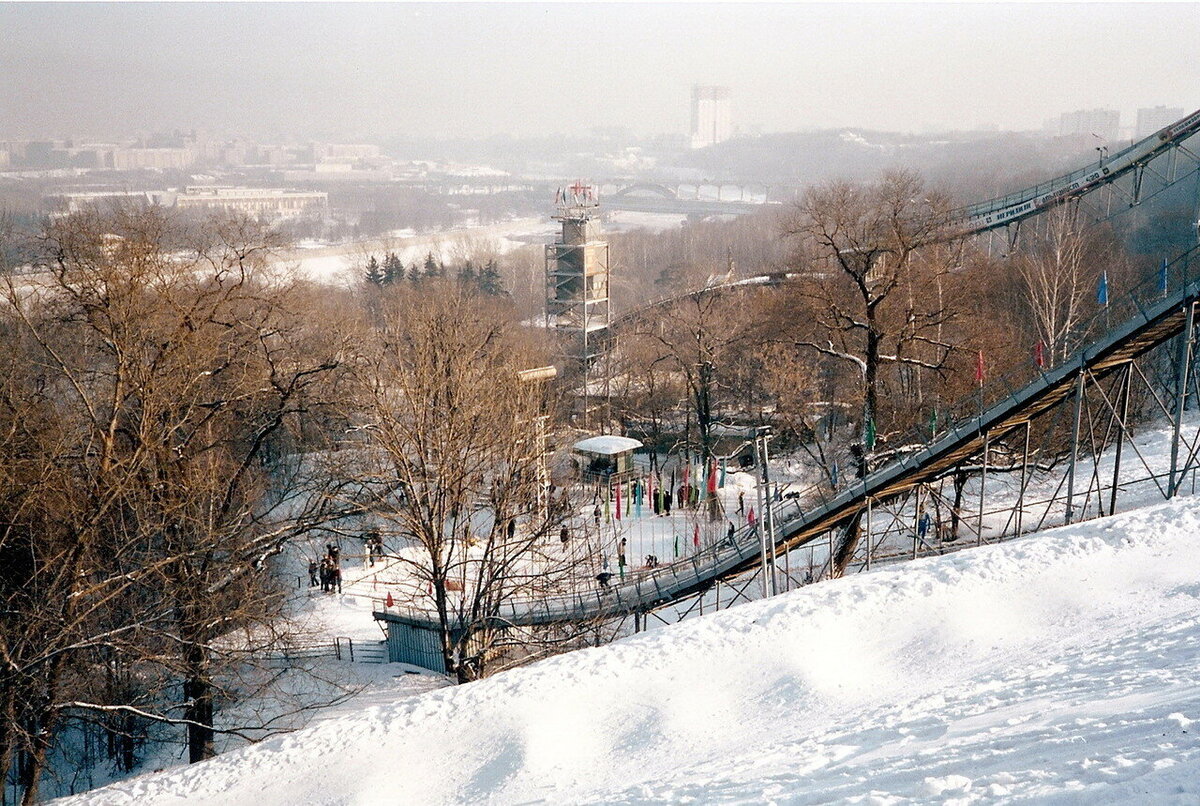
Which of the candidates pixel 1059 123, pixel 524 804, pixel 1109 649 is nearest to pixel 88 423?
pixel 524 804

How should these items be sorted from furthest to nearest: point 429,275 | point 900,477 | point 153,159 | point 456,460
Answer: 1. point 153,159
2. point 429,275
3. point 900,477
4. point 456,460

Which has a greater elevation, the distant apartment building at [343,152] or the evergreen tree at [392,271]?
the distant apartment building at [343,152]

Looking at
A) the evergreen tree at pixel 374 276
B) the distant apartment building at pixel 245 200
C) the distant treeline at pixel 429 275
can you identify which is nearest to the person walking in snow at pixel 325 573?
the distant treeline at pixel 429 275

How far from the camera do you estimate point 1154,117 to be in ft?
318

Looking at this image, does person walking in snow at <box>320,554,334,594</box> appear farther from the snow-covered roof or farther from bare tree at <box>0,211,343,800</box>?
the snow-covered roof

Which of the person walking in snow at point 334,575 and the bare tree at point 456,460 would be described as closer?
the bare tree at point 456,460

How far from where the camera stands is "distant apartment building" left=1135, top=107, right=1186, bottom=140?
9444 cm

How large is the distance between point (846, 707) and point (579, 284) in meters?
29.7

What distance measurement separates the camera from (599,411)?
35469mm

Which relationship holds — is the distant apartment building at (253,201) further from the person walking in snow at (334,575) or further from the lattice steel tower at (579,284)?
the person walking in snow at (334,575)

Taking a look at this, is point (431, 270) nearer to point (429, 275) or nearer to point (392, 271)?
point (429, 275)

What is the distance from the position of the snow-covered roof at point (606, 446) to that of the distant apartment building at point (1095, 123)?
87.5 meters

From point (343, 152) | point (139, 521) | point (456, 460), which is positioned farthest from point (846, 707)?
point (343, 152)

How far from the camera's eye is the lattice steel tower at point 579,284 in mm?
37781
